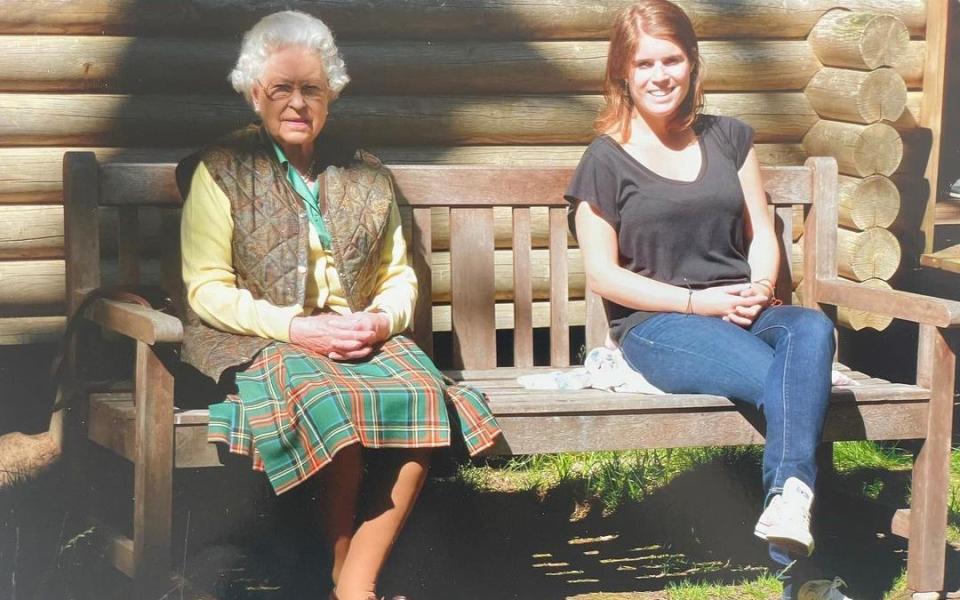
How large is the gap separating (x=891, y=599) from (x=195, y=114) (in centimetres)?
313

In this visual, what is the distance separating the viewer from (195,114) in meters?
5.50

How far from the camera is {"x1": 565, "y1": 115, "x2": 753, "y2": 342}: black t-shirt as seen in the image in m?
4.29

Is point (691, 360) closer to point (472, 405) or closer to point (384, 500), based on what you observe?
Result: point (472, 405)

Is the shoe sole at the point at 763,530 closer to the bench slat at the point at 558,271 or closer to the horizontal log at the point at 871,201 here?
the bench slat at the point at 558,271

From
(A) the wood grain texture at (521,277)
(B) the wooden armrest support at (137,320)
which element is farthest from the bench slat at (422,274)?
(B) the wooden armrest support at (137,320)

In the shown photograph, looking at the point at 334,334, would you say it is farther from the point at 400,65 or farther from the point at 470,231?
the point at 400,65

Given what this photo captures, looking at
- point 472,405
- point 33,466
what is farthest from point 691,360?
point 33,466

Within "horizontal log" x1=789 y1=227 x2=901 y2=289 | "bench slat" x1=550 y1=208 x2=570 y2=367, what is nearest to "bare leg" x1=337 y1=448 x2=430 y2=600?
"bench slat" x1=550 y1=208 x2=570 y2=367

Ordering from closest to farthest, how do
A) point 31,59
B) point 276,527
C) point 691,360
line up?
point 691,360 < point 276,527 < point 31,59

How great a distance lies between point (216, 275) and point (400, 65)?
76.8 inches

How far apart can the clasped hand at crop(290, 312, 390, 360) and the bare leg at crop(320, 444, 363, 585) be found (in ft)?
0.94

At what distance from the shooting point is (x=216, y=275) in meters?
3.93

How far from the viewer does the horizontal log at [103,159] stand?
544 cm

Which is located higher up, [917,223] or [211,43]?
[211,43]
